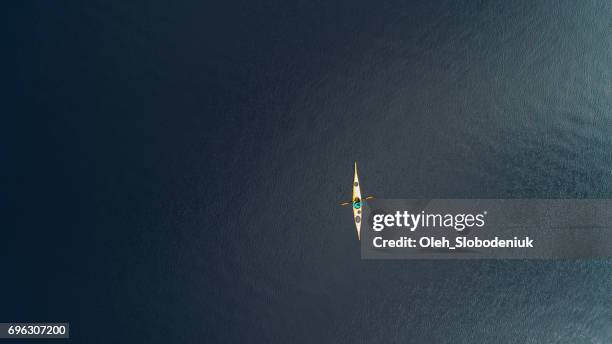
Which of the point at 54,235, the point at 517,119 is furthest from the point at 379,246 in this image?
the point at 54,235

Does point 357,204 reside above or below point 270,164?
below

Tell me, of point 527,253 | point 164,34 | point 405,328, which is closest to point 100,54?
point 164,34

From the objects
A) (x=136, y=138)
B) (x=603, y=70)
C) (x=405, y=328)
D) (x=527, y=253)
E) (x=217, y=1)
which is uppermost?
(x=217, y=1)

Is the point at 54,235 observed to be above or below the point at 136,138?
below

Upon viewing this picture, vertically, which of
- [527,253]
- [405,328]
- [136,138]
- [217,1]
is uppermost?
[217,1]

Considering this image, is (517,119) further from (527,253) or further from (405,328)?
(405,328)

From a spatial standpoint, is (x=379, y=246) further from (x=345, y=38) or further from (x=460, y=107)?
(x=345, y=38)
